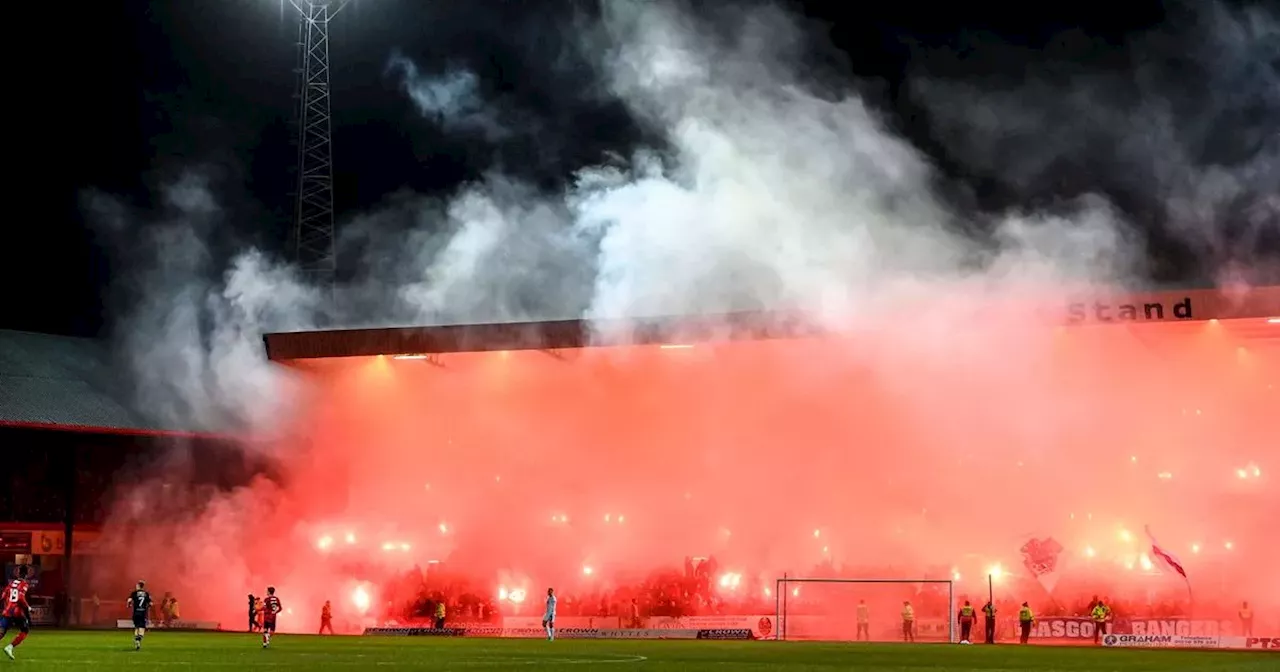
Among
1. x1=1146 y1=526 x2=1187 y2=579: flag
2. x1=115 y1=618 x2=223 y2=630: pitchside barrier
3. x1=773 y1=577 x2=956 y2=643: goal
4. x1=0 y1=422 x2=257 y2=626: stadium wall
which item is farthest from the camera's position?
x1=0 y1=422 x2=257 y2=626: stadium wall

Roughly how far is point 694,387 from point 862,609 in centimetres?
851

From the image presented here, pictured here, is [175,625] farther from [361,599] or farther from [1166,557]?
[1166,557]

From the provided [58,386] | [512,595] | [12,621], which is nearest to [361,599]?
[512,595]

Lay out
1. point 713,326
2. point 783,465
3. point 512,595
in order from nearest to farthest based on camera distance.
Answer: point 713,326, point 783,465, point 512,595

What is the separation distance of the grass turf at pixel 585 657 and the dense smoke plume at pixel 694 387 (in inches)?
393

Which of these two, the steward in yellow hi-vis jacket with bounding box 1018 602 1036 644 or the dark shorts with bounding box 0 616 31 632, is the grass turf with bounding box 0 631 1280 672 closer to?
the dark shorts with bounding box 0 616 31 632

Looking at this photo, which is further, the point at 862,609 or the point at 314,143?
the point at 314,143

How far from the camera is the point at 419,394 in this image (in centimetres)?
4388

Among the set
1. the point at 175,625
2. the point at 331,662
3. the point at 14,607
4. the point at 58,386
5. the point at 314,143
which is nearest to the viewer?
the point at 331,662

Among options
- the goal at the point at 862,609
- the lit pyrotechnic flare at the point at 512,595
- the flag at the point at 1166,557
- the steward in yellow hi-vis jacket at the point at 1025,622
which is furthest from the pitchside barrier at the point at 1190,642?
the lit pyrotechnic flare at the point at 512,595

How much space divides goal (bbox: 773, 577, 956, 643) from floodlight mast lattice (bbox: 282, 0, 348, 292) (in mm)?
18219

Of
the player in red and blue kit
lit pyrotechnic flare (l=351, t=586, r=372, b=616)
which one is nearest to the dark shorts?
the player in red and blue kit

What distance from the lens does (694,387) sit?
1654 inches

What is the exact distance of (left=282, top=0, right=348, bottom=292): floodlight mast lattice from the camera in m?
45.1
